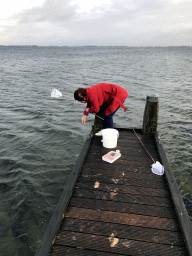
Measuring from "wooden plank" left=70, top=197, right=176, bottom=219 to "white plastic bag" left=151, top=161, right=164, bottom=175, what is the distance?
985 millimetres

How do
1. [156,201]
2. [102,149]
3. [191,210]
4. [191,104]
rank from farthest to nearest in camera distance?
[191,104] < [102,149] < [191,210] < [156,201]

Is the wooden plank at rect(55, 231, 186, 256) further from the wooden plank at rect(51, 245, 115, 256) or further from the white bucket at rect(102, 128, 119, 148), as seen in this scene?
the white bucket at rect(102, 128, 119, 148)

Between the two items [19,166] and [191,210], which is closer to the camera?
[191,210]

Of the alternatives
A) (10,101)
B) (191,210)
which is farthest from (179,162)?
(10,101)

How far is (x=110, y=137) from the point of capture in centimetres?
488

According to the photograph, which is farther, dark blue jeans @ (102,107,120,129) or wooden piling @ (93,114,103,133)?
wooden piling @ (93,114,103,133)

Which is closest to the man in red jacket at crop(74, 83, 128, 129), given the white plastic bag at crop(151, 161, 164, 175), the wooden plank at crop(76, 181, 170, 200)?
the white plastic bag at crop(151, 161, 164, 175)

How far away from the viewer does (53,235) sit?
2.62m

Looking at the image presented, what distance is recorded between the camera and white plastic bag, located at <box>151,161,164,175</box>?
4028 mm

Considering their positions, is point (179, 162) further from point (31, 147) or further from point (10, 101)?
point (10, 101)

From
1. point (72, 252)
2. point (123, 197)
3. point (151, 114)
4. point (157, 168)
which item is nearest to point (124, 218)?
point (123, 197)

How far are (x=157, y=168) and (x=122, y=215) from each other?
1519 millimetres

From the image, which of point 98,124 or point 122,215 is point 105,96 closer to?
point 98,124

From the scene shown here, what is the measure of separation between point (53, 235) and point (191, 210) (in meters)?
3.43
